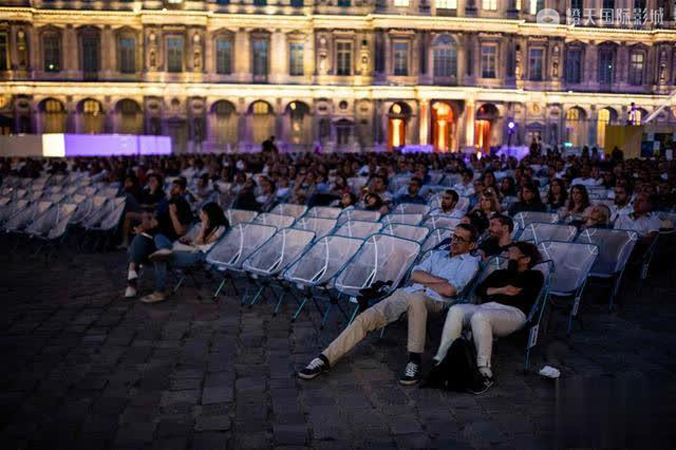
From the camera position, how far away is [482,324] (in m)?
6.00

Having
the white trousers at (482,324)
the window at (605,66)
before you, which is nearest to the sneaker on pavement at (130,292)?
the white trousers at (482,324)

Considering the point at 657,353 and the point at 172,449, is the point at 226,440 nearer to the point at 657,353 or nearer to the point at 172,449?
the point at 172,449

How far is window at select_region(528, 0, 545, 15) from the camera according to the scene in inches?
1863

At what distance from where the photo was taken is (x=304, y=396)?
5789mm

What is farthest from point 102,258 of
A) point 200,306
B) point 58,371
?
point 58,371

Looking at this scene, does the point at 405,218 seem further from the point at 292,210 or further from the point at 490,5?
the point at 490,5

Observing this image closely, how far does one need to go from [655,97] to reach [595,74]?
15.3 feet

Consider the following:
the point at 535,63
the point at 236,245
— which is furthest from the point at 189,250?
the point at 535,63

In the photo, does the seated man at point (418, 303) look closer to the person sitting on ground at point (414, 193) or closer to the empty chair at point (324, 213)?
the empty chair at point (324, 213)

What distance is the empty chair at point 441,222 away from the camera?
948cm

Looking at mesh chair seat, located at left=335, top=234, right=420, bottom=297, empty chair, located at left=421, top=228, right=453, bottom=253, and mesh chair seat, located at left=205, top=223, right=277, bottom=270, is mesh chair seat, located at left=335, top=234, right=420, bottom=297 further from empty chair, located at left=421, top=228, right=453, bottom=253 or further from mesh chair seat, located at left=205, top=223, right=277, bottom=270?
mesh chair seat, located at left=205, top=223, right=277, bottom=270

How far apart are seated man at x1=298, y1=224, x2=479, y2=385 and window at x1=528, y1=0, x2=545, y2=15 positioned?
44056 mm

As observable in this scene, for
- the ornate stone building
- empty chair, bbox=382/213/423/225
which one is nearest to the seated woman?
empty chair, bbox=382/213/423/225

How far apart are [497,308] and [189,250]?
4.54 meters
